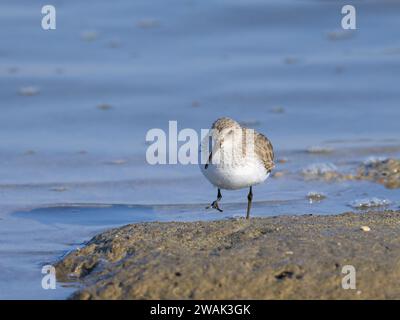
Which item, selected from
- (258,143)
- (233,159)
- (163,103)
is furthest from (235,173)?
(163,103)

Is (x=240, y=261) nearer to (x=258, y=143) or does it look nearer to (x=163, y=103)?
(x=258, y=143)

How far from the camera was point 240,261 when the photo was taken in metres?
5.65

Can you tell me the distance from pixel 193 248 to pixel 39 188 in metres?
3.38

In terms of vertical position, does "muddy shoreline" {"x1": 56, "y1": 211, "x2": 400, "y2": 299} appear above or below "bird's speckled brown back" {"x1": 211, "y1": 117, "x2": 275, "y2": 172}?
below

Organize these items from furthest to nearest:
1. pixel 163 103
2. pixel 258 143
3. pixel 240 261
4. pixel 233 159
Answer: pixel 163 103
pixel 258 143
pixel 233 159
pixel 240 261

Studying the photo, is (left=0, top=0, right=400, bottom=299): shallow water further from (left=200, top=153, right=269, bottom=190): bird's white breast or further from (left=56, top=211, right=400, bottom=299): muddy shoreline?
(left=200, top=153, right=269, bottom=190): bird's white breast

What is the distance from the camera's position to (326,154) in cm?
1005

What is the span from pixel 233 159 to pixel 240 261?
149 centimetres

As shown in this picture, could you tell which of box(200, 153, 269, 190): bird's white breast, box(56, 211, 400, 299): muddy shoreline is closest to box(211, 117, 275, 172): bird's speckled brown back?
box(200, 153, 269, 190): bird's white breast

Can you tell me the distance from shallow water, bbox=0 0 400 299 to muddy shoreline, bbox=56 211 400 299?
1.53 ft

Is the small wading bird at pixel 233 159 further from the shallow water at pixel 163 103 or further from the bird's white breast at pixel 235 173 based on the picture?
the shallow water at pixel 163 103

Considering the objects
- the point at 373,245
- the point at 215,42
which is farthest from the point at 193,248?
the point at 215,42

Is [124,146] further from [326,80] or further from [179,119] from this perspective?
[326,80]

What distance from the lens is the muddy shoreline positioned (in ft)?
17.7
